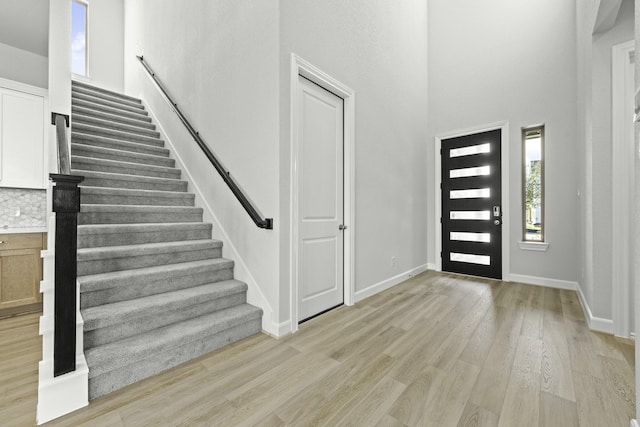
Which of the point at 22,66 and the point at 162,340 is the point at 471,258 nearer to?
the point at 162,340

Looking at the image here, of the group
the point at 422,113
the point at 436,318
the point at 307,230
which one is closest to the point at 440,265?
the point at 436,318

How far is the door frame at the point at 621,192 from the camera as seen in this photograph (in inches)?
86.5

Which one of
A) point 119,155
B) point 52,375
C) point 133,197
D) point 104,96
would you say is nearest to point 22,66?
point 104,96

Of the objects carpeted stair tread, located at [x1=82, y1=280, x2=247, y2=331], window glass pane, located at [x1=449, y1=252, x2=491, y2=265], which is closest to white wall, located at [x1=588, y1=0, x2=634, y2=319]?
window glass pane, located at [x1=449, y1=252, x2=491, y2=265]

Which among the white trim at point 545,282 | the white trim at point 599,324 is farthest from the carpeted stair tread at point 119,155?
the white trim at point 545,282

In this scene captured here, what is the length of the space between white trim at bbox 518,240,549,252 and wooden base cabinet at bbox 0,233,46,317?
6039 millimetres

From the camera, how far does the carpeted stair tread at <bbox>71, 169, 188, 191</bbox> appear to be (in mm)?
2826

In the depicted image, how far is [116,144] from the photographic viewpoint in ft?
11.5

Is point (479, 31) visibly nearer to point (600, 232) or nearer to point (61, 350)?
point (600, 232)

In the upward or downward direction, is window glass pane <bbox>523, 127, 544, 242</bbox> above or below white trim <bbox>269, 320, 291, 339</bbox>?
above

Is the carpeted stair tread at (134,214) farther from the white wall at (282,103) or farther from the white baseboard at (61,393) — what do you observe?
the white baseboard at (61,393)

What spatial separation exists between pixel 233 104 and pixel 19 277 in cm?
301

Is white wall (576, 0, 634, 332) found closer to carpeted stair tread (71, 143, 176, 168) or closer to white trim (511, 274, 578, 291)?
white trim (511, 274, 578, 291)

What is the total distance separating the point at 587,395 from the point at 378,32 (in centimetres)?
385
